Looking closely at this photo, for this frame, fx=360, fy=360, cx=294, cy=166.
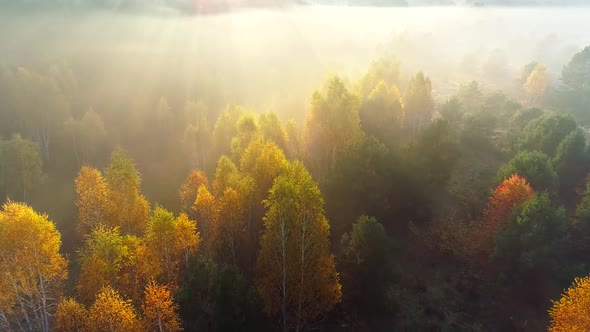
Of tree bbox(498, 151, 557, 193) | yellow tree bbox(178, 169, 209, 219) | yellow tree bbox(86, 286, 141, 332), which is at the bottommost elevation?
yellow tree bbox(86, 286, 141, 332)

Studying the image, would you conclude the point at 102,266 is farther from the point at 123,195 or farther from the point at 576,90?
the point at 576,90

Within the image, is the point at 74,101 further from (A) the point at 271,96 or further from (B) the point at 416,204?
(B) the point at 416,204

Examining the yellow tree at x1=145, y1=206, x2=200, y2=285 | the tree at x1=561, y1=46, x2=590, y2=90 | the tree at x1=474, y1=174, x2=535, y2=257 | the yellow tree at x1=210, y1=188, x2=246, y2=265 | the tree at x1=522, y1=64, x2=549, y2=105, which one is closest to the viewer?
the yellow tree at x1=145, y1=206, x2=200, y2=285

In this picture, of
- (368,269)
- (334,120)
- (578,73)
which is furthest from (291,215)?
(578,73)

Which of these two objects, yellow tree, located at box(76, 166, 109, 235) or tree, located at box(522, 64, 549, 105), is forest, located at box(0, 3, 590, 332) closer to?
yellow tree, located at box(76, 166, 109, 235)

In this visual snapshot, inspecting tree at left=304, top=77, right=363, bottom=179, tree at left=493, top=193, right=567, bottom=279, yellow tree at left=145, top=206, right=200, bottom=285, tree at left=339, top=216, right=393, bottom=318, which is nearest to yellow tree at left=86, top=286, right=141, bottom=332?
yellow tree at left=145, top=206, right=200, bottom=285

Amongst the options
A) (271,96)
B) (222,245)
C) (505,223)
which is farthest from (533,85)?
(222,245)
